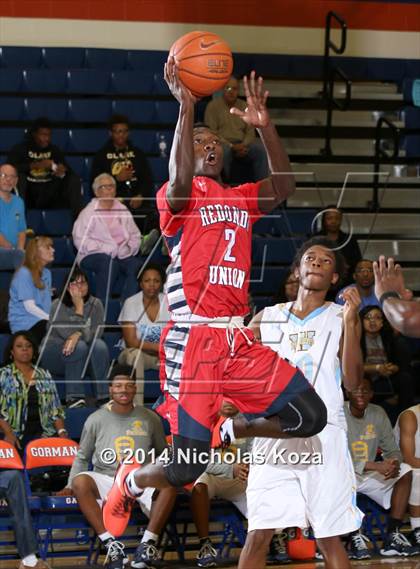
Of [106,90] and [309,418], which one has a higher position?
[106,90]

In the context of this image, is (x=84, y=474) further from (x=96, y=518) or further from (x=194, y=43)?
(x=194, y=43)

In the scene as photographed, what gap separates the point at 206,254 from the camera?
5.21 metres

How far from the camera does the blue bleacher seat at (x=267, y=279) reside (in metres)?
10.2

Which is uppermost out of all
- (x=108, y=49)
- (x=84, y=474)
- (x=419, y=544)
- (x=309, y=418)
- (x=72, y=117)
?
(x=108, y=49)

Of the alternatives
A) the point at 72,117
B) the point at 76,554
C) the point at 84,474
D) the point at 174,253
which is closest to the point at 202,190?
the point at 174,253

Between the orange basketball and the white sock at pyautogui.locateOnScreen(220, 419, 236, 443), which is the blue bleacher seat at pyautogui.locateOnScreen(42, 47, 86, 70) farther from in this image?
the white sock at pyautogui.locateOnScreen(220, 419, 236, 443)

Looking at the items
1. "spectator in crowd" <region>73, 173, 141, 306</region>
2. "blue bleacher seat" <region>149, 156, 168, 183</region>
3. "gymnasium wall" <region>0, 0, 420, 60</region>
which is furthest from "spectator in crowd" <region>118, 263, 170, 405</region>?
"gymnasium wall" <region>0, 0, 420, 60</region>

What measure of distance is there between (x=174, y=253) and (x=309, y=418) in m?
1.03

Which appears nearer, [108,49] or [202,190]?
[202,190]

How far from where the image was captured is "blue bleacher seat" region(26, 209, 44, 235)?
10484 millimetres

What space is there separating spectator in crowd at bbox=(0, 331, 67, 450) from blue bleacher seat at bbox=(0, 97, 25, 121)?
420 cm

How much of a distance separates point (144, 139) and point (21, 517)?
5.67m

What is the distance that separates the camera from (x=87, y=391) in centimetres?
884

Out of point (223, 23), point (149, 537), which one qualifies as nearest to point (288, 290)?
point (149, 537)
